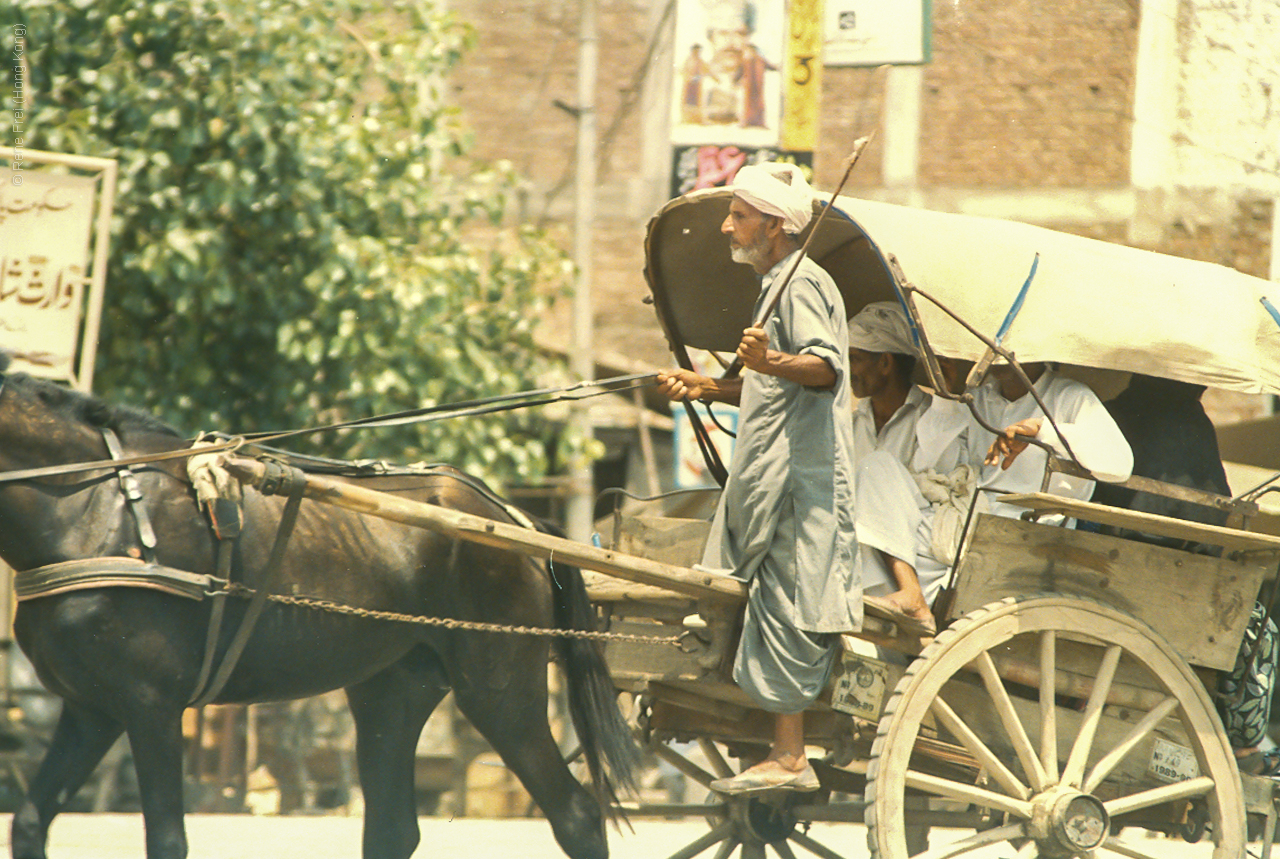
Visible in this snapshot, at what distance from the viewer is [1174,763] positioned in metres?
3.82

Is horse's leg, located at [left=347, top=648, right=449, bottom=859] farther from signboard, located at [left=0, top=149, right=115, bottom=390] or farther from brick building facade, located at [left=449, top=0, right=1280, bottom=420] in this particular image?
brick building facade, located at [left=449, top=0, right=1280, bottom=420]

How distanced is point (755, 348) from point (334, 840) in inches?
154

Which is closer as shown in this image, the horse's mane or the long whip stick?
the long whip stick

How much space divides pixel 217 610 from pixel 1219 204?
8537 millimetres

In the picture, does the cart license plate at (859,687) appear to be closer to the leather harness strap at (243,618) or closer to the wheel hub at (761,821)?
the wheel hub at (761,821)

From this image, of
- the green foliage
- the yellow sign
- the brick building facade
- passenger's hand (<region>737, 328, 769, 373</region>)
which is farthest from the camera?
the brick building facade

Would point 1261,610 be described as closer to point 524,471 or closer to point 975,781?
point 975,781

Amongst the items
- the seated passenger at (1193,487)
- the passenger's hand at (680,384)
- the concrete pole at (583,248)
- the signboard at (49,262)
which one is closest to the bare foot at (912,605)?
the seated passenger at (1193,487)

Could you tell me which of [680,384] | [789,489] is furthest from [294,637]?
[789,489]

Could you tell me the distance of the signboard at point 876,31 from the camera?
7.16 meters

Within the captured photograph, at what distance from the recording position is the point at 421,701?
445 cm

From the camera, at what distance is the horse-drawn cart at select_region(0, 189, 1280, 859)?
3635 millimetres

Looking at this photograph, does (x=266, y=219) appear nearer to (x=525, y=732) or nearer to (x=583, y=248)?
(x=583, y=248)

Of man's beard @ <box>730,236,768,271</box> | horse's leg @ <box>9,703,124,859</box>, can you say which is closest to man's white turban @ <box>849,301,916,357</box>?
man's beard @ <box>730,236,768,271</box>
